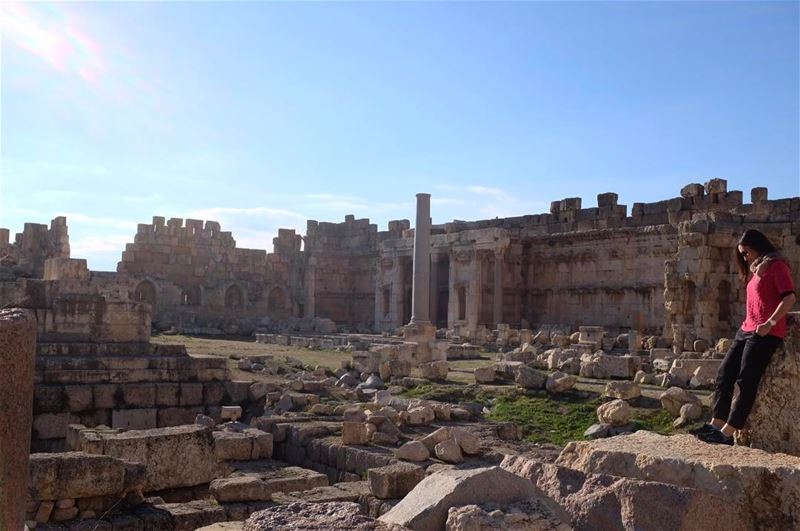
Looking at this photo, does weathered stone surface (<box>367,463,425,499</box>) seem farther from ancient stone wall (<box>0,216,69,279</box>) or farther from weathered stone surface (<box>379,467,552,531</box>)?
ancient stone wall (<box>0,216,69,279</box>)

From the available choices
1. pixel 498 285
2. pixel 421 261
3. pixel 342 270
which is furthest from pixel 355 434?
pixel 342 270

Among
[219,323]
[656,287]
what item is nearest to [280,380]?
[656,287]

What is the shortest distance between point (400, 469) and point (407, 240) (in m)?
29.9

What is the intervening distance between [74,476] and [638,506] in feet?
18.2

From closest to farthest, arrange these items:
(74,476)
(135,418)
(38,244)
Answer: (74,476)
(135,418)
(38,244)

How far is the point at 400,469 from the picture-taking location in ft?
25.1

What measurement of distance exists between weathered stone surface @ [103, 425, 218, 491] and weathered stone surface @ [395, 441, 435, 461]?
7.38 ft

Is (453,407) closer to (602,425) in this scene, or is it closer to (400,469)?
(602,425)

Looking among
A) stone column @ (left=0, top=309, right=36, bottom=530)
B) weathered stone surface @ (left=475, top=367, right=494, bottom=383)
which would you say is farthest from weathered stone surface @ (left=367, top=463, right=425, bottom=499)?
weathered stone surface @ (left=475, top=367, right=494, bottom=383)

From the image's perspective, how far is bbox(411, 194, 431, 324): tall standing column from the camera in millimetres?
Answer: 27938

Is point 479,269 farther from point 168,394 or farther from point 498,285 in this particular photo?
point 168,394

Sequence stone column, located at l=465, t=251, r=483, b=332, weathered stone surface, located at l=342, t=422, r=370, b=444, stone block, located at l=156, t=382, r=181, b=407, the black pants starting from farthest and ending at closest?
stone column, located at l=465, t=251, r=483, b=332 → stone block, located at l=156, t=382, r=181, b=407 → weathered stone surface, located at l=342, t=422, r=370, b=444 → the black pants

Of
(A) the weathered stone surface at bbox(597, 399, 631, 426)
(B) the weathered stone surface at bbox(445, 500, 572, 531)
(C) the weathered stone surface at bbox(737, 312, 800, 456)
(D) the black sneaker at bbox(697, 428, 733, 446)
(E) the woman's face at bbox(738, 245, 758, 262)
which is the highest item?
(E) the woman's face at bbox(738, 245, 758, 262)

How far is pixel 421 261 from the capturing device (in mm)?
28859
